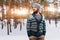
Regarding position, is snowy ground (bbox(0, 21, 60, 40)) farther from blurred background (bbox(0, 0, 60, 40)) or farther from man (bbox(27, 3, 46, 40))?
man (bbox(27, 3, 46, 40))

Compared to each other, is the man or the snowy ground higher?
the man

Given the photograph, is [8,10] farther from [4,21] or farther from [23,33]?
[23,33]

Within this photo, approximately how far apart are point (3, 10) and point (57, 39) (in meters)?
0.75

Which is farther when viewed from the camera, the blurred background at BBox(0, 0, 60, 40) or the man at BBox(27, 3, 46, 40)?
the blurred background at BBox(0, 0, 60, 40)

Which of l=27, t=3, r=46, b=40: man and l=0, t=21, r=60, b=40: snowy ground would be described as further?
l=0, t=21, r=60, b=40: snowy ground

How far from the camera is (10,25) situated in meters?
2.15

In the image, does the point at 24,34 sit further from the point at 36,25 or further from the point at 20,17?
the point at 36,25

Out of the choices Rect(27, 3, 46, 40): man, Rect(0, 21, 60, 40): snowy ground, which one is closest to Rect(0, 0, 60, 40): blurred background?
Rect(0, 21, 60, 40): snowy ground

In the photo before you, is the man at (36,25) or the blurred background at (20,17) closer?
the man at (36,25)

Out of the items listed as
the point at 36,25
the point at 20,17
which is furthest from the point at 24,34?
the point at 36,25

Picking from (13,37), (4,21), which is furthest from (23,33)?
(4,21)

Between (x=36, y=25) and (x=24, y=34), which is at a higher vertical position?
(x=36, y=25)

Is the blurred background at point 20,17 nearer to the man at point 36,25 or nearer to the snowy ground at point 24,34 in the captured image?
the snowy ground at point 24,34

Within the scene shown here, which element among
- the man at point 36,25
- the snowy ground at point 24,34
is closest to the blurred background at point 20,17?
the snowy ground at point 24,34
